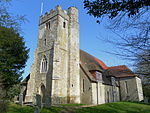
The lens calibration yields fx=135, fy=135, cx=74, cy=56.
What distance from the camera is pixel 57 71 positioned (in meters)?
19.4

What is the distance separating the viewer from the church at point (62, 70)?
1978 cm

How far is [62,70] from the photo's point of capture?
20641mm

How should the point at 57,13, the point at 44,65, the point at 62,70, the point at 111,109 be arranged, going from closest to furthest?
the point at 111,109, the point at 62,70, the point at 44,65, the point at 57,13

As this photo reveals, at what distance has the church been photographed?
19781mm

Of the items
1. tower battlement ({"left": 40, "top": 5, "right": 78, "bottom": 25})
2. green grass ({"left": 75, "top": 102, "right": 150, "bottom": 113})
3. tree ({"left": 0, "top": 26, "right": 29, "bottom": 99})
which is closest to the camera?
green grass ({"left": 75, "top": 102, "right": 150, "bottom": 113})

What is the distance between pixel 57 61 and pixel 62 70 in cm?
172

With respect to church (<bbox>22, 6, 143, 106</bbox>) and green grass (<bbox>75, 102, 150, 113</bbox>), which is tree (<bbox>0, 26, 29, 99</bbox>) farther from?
green grass (<bbox>75, 102, 150, 113</bbox>)

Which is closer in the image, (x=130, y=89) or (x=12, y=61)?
(x=12, y=61)

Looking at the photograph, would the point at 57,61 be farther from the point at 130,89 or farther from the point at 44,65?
the point at 130,89

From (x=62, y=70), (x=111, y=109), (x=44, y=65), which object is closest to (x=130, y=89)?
(x=111, y=109)

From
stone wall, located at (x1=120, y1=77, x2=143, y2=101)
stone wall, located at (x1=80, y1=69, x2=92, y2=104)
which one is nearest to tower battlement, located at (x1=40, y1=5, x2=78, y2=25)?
stone wall, located at (x1=80, y1=69, x2=92, y2=104)

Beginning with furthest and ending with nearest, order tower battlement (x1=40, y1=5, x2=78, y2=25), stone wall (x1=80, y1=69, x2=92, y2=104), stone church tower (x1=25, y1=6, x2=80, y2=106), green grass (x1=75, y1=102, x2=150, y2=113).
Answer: tower battlement (x1=40, y1=5, x2=78, y2=25) < stone wall (x1=80, y1=69, x2=92, y2=104) < stone church tower (x1=25, y1=6, x2=80, y2=106) < green grass (x1=75, y1=102, x2=150, y2=113)

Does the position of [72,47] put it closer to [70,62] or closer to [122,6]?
[70,62]

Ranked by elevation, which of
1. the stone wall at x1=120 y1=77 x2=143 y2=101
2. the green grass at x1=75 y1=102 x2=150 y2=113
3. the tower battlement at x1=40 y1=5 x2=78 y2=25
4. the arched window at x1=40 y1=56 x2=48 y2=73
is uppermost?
the tower battlement at x1=40 y1=5 x2=78 y2=25
